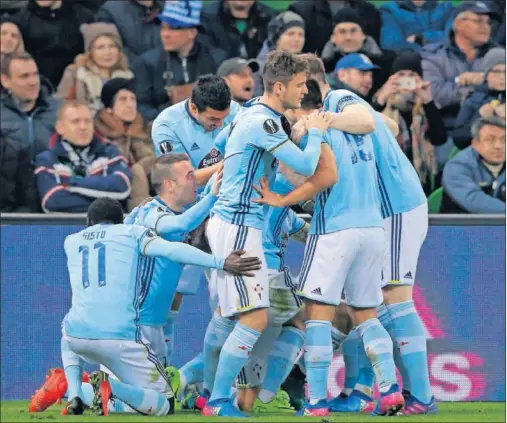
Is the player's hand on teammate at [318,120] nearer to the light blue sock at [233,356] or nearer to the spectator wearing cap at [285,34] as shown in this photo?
the light blue sock at [233,356]

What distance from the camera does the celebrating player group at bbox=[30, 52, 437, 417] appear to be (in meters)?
8.03

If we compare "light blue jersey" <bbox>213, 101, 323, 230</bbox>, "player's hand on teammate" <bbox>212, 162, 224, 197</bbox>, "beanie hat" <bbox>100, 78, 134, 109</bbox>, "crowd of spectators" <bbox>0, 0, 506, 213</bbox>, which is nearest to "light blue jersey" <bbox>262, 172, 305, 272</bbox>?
"light blue jersey" <bbox>213, 101, 323, 230</bbox>

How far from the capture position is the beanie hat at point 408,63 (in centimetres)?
1258

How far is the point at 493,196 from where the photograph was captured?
1162 centimetres

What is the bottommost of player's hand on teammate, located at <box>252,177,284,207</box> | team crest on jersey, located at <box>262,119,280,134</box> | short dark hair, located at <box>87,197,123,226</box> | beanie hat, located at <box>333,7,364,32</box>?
short dark hair, located at <box>87,197,123,226</box>

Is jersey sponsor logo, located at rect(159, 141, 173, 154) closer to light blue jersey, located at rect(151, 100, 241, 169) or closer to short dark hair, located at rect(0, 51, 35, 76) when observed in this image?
light blue jersey, located at rect(151, 100, 241, 169)

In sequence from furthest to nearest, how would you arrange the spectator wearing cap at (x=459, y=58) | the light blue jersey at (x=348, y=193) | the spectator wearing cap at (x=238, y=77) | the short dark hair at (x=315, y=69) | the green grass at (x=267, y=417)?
the spectator wearing cap at (x=459, y=58), the spectator wearing cap at (x=238, y=77), the short dark hair at (x=315, y=69), the light blue jersey at (x=348, y=193), the green grass at (x=267, y=417)

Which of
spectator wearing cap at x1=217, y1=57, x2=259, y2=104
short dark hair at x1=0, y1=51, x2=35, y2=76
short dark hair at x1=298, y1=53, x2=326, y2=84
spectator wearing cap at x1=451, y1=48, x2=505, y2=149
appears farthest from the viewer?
spectator wearing cap at x1=451, y1=48, x2=505, y2=149

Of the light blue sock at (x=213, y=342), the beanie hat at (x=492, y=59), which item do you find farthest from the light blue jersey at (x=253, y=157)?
the beanie hat at (x=492, y=59)

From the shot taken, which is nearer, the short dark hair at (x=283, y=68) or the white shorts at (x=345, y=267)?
the short dark hair at (x=283, y=68)

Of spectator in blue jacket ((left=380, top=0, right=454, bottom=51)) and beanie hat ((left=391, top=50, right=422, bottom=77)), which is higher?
spectator in blue jacket ((left=380, top=0, right=454, bottom=51))

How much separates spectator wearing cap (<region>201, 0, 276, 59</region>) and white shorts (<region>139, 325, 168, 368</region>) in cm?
450

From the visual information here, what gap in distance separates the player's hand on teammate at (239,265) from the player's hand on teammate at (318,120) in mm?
862

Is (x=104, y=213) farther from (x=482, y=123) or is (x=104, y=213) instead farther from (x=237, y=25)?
(x=237, y=25)
